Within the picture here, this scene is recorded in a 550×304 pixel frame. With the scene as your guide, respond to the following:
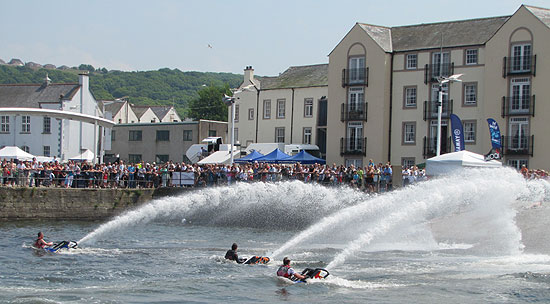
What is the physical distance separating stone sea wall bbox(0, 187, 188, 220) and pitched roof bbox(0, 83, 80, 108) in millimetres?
39913

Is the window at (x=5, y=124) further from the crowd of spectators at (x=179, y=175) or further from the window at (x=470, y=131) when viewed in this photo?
the window at (x=470, y=131)

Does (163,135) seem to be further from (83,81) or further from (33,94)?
(33,94)

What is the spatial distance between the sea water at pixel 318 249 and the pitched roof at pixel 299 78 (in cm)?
2934

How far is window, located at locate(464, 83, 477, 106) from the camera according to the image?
63719 mm

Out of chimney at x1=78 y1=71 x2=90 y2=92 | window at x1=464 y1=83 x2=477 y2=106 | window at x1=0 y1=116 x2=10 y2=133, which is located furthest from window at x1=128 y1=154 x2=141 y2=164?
window at x1=464 y1=83 x2=477 y2=106

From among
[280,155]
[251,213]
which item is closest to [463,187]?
[251,213]

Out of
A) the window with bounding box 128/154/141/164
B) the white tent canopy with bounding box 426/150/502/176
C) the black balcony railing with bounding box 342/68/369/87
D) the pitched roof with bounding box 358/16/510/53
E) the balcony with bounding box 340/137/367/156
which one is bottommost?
the window with bounding box 128/154/141/164

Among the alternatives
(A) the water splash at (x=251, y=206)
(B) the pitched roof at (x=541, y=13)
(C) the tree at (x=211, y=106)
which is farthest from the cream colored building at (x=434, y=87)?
(C) the tree at (x=211, y=106)

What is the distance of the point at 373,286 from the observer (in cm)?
2700

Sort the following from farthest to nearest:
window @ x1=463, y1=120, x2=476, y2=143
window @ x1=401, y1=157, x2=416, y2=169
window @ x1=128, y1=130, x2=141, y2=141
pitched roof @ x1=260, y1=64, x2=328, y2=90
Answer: window @ x1=128, y1=130, x2=141, y2=141
pitched roof @ x1=260, y1=64, x2=328, y2=90
window @ x1=401, y1=157, x2=416, y2=169
window @ x1=463, y1=120, x2=476, y2=143

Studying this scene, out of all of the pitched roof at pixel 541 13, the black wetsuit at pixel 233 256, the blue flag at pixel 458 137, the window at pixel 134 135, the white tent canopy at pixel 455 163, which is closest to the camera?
the black wetsuit at pixel 233 256

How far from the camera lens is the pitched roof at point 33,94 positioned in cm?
9156

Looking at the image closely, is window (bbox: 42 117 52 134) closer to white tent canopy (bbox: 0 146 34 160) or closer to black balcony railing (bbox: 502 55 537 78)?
white tent canopy (bbox: 0 146 34 160)

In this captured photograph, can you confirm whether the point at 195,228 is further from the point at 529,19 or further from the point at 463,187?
the point at 529,19
